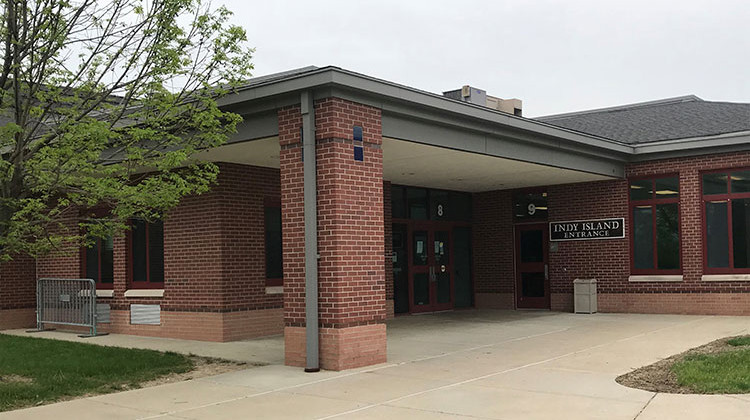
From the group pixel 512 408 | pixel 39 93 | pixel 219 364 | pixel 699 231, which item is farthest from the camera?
pixel 699 231

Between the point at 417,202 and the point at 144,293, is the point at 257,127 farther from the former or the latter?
the point at 417,202

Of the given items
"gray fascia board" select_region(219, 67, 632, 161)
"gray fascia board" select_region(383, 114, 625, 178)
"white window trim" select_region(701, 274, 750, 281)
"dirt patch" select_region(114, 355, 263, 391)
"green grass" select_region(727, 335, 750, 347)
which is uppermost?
"gray fascia board" select_region(219, 67, 632, 161)

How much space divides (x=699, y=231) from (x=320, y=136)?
35.4 ft

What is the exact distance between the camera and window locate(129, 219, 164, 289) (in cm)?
1594

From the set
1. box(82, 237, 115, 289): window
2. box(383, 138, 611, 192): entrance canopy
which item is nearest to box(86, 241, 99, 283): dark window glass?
box(82, 237, 115, 289): window

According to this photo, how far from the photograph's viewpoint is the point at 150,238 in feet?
53.1

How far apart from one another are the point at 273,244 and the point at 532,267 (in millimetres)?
8365

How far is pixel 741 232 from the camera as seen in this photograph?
17172 mm

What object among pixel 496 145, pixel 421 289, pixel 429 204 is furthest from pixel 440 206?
pixel 496 145

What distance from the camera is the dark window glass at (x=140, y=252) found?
53.5 feet

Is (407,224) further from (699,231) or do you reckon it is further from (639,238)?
(699,231)

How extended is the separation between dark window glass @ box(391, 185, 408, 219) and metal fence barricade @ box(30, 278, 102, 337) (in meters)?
7.27

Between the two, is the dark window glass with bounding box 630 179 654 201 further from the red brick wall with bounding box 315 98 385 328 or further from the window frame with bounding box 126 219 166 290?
the window frame with bounding box 126 219 166 290

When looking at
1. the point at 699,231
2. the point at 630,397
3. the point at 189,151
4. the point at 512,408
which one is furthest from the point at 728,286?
the point at 189,151
